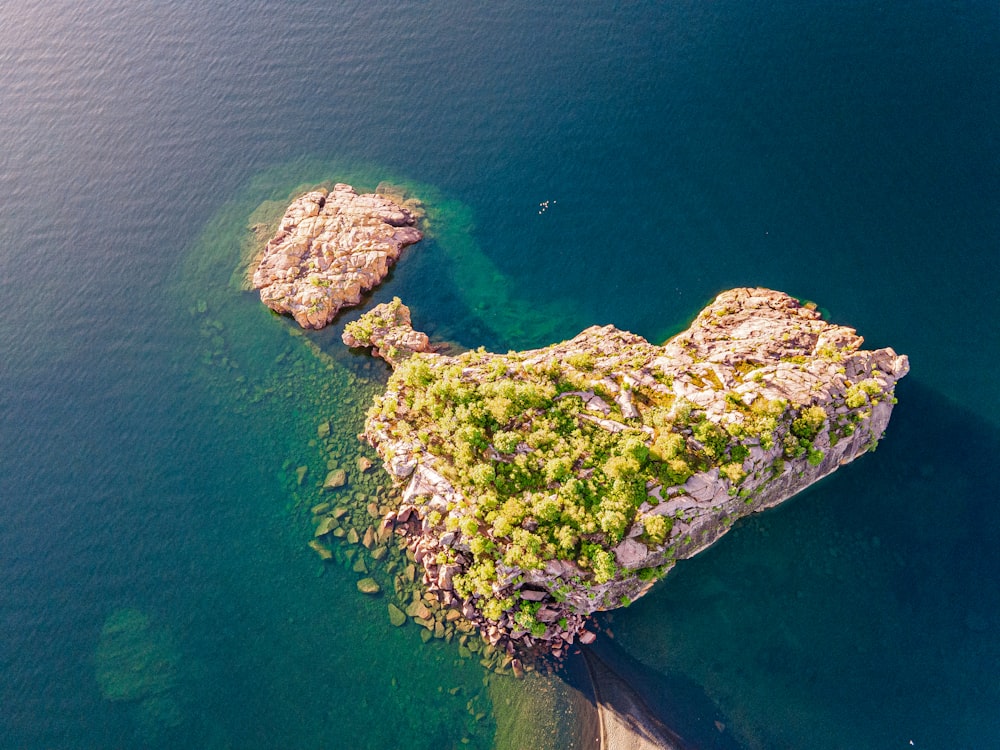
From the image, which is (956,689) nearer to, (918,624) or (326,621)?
(918,624)

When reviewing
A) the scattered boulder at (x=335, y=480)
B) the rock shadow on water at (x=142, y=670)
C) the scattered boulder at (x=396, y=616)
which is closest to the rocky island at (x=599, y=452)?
the scattered boulder at (x=396, y=616)

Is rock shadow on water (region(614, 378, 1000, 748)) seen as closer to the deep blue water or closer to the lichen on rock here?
the deep blue water

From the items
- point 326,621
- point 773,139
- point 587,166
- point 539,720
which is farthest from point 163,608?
point 773,139

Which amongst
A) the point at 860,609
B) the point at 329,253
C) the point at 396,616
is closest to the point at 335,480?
the point at 396,616

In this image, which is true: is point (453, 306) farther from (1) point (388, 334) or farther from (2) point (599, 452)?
(2) point (599, 452)

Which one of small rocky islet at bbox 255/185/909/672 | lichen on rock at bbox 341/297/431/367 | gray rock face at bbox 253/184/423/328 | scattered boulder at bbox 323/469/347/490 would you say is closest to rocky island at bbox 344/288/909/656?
small rocky islet at bbox 255/185/909/672

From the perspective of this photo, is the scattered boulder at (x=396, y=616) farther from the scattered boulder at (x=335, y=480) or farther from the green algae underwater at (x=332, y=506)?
the scattered boulder at (x=335, y=480)
